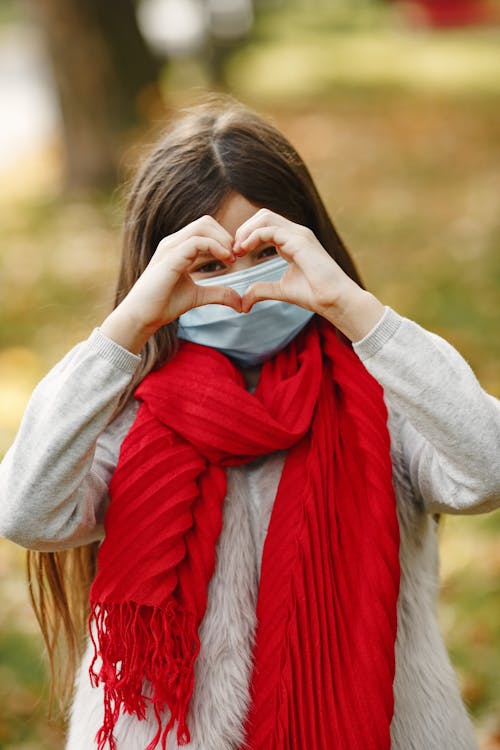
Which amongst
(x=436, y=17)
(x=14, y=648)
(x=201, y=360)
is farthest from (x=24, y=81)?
(x=201, y=360)

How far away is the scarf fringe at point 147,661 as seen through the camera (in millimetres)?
1906

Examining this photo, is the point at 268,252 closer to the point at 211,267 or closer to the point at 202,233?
the point at 211,267

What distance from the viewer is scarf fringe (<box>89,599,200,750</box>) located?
6.25 feet

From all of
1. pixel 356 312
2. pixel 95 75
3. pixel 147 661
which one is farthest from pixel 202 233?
pixel 95 75

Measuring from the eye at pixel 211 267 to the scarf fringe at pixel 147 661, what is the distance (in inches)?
30.0

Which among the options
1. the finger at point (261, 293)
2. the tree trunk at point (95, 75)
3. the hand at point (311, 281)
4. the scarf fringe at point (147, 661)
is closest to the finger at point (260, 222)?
the hand at point (311, 281)

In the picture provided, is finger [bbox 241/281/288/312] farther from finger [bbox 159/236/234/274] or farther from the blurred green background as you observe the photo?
the blurred green background

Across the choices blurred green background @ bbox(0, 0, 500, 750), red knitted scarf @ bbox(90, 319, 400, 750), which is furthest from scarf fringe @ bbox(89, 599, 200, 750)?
blurred green background @ bbox(0, 0, 500, 750)

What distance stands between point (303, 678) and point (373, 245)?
5.87m

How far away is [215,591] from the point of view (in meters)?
2.01

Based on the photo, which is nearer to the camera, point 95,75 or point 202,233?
point 202,233

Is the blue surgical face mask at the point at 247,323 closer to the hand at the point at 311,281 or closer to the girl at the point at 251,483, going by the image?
the girl at the point at 251,483

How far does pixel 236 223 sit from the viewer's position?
210cm

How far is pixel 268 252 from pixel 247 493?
57 centimetres
